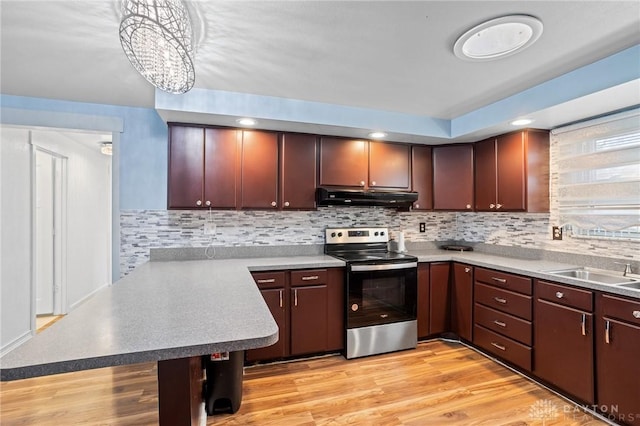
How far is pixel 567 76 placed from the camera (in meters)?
2.18

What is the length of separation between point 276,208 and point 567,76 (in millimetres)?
2434

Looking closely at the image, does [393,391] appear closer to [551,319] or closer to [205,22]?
[551,319]

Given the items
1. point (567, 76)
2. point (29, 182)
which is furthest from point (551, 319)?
point (29, 182)

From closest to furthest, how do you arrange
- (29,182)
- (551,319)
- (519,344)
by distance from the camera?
(551,319), (519,344), (29,182)

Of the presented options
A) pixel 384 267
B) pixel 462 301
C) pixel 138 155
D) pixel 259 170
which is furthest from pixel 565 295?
pixel 138 155

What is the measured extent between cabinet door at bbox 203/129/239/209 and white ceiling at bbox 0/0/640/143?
0.50 meters

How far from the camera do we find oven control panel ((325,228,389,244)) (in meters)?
3.36

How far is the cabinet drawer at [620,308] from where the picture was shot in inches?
73.9

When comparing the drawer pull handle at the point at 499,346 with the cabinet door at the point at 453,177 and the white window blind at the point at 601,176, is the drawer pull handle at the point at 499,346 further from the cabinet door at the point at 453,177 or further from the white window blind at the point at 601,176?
the cabinet door at the point at 453,177

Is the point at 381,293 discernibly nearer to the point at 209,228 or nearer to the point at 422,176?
the point at 422,176

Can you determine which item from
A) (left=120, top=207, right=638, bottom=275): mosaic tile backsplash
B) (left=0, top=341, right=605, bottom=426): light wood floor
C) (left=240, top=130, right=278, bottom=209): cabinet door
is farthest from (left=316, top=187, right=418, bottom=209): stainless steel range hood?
(left=0, top=341, right=605, bottom=426): light wood floor

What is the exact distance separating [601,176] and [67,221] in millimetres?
5804

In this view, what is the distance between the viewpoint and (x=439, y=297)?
129 inches

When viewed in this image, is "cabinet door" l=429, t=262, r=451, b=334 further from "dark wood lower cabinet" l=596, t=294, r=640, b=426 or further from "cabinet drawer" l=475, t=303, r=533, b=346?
"dark wood lower cabinet" l=596, t=294, r=640, b=426
